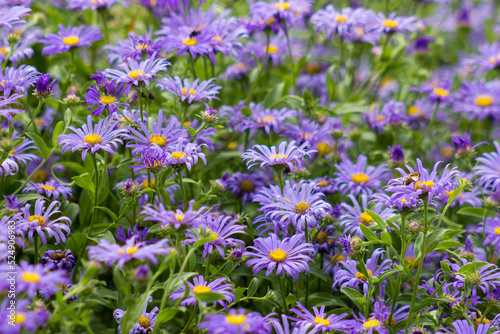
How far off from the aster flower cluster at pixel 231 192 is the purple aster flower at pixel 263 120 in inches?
0.5

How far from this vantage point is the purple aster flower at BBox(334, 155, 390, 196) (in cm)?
201

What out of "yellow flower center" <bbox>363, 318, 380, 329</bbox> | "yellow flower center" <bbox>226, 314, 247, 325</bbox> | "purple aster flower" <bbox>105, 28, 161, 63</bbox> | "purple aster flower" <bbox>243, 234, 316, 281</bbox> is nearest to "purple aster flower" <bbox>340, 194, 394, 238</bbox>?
"purple aster flower" <bbox>243, 234, 316, 281</bbox>

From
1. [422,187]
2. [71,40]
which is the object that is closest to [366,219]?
[422,187]

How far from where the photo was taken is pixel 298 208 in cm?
164

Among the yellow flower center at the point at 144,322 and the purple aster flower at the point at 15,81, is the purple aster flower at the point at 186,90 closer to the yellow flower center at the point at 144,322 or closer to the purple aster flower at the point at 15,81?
the purple aster flower at the point at 15,81

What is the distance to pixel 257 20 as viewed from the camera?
2.34 metres

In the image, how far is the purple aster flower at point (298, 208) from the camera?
159 centimetres

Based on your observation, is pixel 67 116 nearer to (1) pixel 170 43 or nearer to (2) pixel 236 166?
(1) pixel 170 43

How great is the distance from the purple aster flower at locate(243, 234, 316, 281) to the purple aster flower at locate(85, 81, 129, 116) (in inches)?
26.7

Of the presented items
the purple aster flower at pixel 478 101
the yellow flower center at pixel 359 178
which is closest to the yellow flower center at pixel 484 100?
the purple aster flower at pixel 478 101

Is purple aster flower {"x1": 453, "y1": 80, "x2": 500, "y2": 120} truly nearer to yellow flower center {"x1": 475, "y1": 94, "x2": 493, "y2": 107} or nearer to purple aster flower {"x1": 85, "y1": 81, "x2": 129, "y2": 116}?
yellow flower center {"x1": 475, "y1": 94, "x2": 493, "y2": 107}

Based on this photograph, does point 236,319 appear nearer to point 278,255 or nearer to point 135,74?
point 278,255

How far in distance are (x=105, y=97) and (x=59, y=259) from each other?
58cm

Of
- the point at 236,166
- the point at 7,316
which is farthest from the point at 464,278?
the point at 7,316
